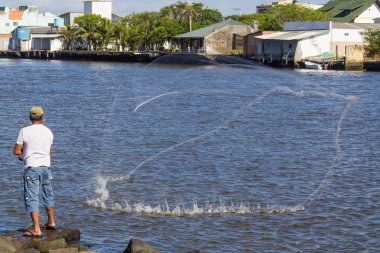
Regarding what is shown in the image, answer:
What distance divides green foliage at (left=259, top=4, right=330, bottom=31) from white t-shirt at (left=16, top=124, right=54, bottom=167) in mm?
89463

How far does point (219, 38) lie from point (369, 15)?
21.4 meters

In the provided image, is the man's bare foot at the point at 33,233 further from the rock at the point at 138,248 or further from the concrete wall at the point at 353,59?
the concrete wall at the point at 353,59

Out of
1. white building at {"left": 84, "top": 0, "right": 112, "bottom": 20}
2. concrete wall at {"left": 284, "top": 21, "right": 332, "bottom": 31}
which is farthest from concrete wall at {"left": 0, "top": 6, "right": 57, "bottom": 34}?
concrete wall at {"left": 284, "top": 21, "right": 332, "bottom": 31}

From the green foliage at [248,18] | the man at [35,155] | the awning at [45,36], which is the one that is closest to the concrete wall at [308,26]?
the green foliage at [248,18]


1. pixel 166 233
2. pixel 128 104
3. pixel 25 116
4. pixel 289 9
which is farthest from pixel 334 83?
pixel 289 9

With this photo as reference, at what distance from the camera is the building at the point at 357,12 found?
350 ft

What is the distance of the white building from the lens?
144 m

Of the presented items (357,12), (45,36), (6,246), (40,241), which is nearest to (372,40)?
(357,12)

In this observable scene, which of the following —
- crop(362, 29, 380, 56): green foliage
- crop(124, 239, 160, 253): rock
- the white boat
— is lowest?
crop(124, 239, 160, 253): rock

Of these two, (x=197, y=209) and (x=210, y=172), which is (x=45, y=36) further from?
(x=197, y=209)

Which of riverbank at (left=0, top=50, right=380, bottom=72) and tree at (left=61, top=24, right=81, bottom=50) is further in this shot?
tree at (left=61, top=24, right=81, bottom=50)

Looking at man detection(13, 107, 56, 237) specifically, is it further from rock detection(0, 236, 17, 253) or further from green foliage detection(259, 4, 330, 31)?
A: green foliage detection(259, 4, 330, 31)

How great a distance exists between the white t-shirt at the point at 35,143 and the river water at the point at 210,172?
1873 millimetres

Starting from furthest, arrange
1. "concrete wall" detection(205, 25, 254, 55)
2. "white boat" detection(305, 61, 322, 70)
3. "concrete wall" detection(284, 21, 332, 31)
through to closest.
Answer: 1. "concrete wall" detection(205, 25, 254, 55)
2. "concrete wall" detection(284, 21, 332, 31)
3. "white boat" detection(305, 61, 322, 70)
